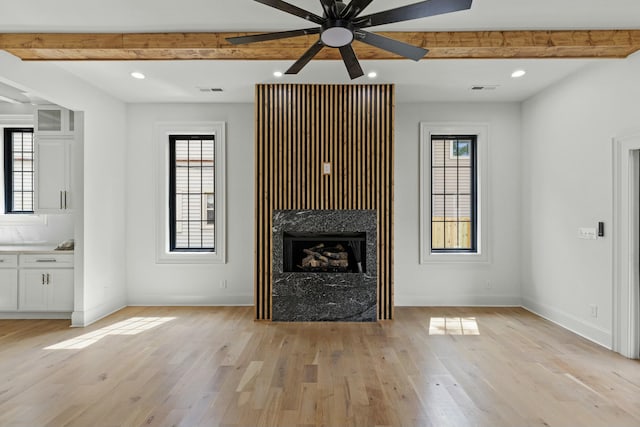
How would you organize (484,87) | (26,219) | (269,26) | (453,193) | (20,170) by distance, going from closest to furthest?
(269,26), (484,87), (26,219), (20,170), (453,193)

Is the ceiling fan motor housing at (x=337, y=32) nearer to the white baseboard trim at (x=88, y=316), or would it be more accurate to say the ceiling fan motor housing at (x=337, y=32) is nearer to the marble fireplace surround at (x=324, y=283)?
the marble fireplace surround at (x=324, y=283)

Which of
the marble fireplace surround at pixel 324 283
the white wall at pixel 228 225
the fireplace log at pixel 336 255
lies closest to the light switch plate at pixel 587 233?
the marble fireplace surround at pixel 324 283

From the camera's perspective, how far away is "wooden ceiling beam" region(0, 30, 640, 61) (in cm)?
372

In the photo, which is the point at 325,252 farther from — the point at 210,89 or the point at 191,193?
the point at 210,89

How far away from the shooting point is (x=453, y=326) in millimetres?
4930

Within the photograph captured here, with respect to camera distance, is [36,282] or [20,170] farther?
[20,170]

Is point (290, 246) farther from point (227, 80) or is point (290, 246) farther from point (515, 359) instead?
point (515, 359)

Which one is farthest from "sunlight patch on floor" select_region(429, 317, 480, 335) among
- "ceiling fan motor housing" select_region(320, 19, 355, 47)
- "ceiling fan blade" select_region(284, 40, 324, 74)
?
"ceiling fan motor housing" select_region(320, 19, 355, 47)

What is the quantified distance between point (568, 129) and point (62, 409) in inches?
225

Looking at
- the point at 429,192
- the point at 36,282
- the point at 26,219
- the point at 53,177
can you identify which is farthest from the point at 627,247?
the point at 26,219

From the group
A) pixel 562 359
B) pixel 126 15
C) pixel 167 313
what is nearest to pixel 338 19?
pixel 126 15

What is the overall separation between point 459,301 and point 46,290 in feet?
18.5

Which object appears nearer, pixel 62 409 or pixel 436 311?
pixel 62 409

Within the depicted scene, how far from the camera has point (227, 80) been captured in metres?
5.00
